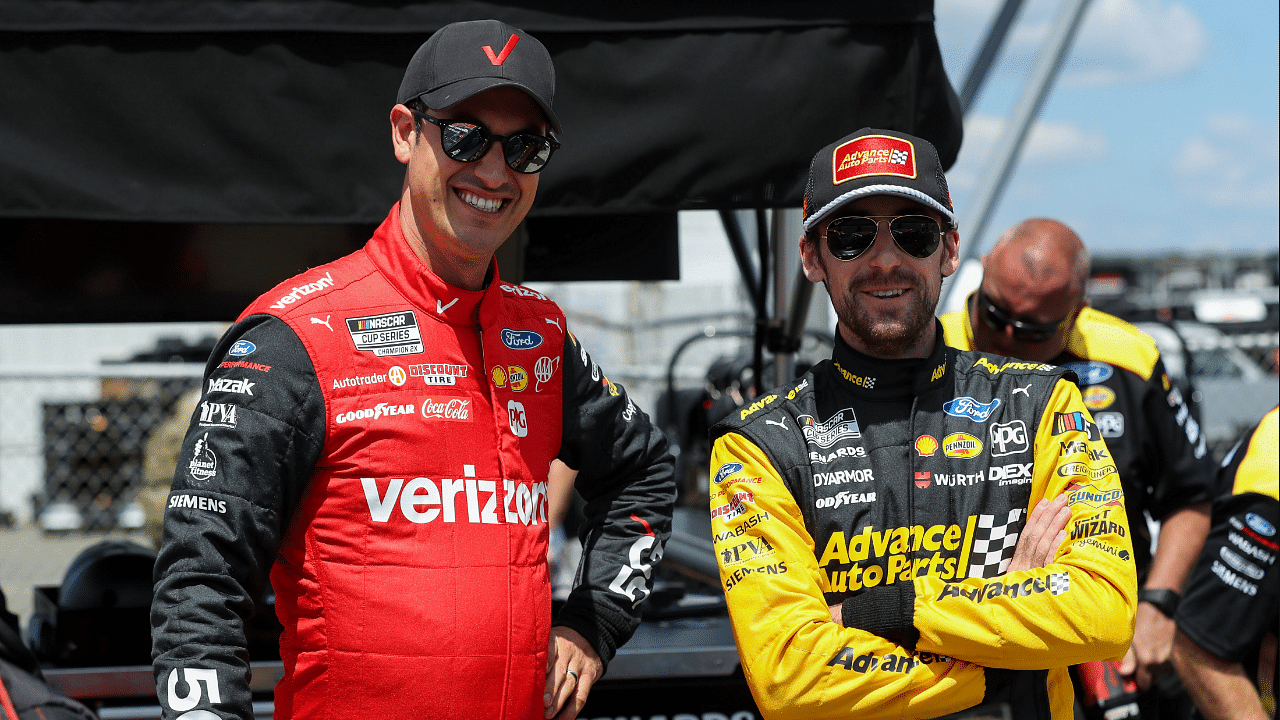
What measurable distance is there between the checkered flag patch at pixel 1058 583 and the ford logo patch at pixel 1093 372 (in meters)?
1.52

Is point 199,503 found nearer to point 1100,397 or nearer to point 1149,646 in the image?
point 1100,397

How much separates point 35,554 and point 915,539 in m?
8.43

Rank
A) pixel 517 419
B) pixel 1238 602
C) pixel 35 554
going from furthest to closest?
pixel 35 554
pixel 1238 602
pixel 517 419

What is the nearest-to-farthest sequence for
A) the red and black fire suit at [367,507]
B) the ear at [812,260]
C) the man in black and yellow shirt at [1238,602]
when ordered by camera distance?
1. the red and black fire suit at [367,507]
2. the ear at [812,260]
3. the man in black and yellow shirt at [1238,602]

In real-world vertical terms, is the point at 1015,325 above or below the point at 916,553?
above

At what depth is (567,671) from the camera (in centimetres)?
196

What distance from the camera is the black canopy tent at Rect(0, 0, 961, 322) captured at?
2.32 m

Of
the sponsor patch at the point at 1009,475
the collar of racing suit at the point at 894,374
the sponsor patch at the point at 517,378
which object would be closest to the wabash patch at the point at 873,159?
the collar of racing suit at the point at 894,374

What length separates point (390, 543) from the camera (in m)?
1.76

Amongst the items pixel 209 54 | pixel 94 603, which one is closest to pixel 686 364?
pixel 94 603

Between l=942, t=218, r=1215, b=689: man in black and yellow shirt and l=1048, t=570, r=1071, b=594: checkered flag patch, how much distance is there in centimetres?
138

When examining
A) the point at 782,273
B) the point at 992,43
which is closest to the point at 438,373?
the point at 782,273

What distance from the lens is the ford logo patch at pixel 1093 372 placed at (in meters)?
3.26

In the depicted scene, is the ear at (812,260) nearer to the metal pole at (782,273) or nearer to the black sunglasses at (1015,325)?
the metal pole at (782,273)
